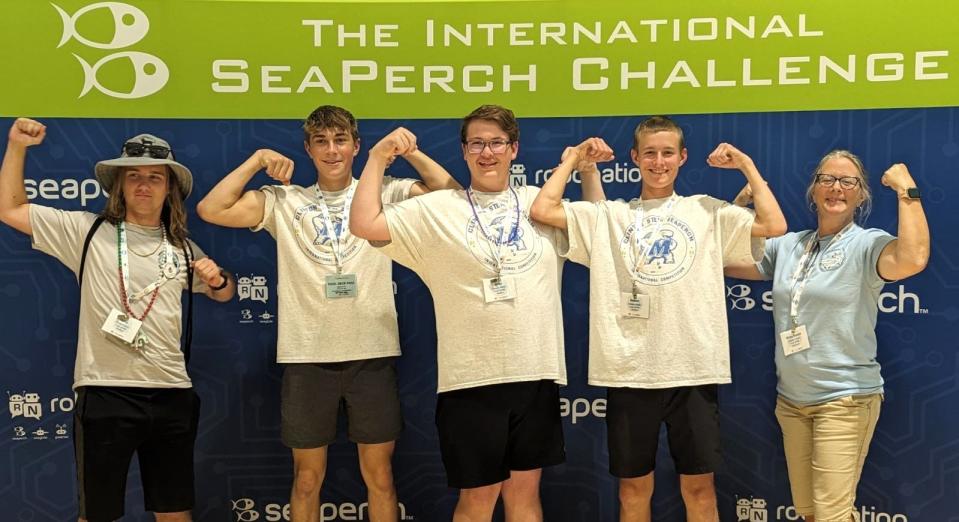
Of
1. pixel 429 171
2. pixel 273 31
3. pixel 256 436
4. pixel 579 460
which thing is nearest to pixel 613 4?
pixel 429 171

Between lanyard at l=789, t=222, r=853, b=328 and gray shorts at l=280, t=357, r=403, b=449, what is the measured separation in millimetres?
1764

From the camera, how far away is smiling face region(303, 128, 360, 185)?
3.16 meters

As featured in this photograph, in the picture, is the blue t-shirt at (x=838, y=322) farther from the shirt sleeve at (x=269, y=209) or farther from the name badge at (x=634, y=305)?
the shirt sleeve at (x=269, y=209)

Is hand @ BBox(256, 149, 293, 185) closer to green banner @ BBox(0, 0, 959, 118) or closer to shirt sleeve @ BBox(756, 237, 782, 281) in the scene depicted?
green banner @ BBox(0, 0, 959, 118)

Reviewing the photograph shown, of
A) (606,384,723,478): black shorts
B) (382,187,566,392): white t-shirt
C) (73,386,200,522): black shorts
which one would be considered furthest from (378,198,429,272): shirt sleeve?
(73,386,200,522): black shorts

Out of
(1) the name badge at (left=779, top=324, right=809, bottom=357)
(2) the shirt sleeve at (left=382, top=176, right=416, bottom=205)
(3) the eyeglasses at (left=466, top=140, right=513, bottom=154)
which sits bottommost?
(1) the name badge at (left=779, top=324, right=809, bottom=357)

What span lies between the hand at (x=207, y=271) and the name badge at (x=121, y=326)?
32 cm

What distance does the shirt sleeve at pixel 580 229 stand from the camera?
2.99 meters

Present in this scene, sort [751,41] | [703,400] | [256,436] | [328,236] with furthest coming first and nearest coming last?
[256,436], [751,41], [328,236], [703,400]

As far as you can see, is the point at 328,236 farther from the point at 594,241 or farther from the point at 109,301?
the point at 594,241

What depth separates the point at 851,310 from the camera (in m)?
2.99

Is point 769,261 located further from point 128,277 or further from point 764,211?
point 128,277

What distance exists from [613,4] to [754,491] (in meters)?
2.53

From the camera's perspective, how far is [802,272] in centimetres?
310
